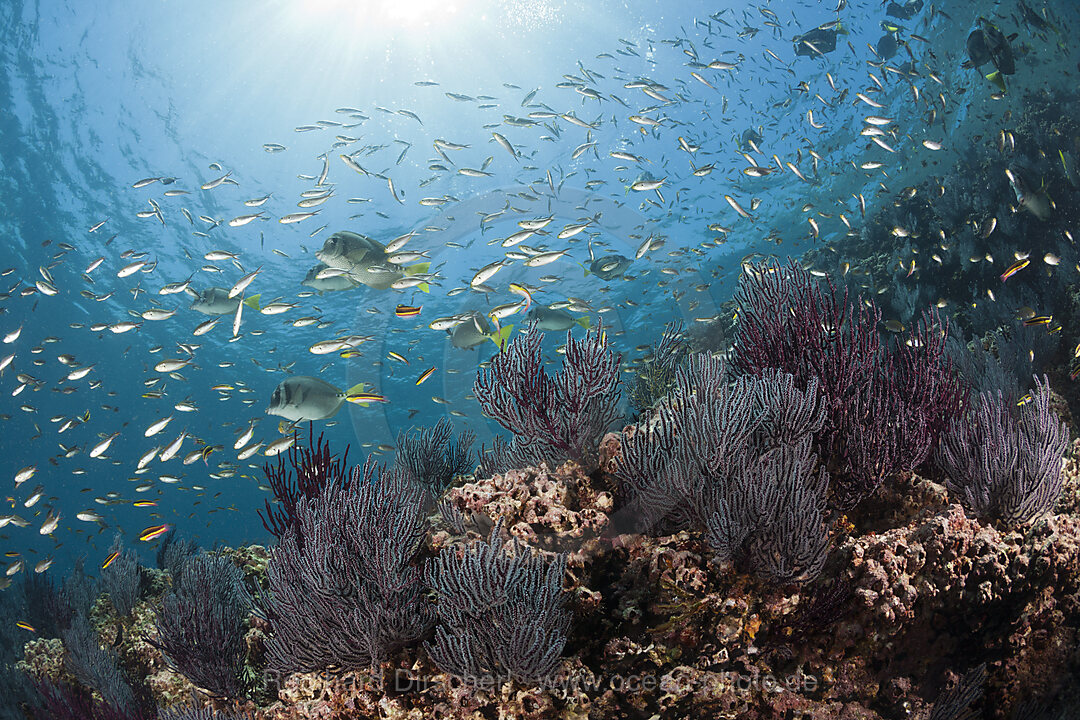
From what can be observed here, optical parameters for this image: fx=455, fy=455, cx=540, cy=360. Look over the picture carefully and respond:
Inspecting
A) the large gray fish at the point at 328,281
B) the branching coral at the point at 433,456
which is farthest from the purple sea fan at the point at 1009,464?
the large gray fish at the point at 328,281

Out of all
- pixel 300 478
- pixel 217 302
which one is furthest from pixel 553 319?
A: pixel 217 302

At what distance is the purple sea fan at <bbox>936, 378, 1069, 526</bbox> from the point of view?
2709 millimetres

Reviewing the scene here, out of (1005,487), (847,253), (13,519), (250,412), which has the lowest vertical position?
(250,412)

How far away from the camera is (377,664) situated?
8.70 feet

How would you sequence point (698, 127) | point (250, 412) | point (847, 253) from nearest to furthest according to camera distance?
point (847, 253) < point (698, 127) < point (250, 412)

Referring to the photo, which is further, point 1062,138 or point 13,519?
point 1062,138

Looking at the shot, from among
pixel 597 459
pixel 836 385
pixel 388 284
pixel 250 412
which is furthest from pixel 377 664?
pixel 250 412

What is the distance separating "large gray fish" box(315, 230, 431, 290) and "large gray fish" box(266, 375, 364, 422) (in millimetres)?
1423

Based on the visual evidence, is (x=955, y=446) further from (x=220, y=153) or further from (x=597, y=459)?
(x=220, y=153)

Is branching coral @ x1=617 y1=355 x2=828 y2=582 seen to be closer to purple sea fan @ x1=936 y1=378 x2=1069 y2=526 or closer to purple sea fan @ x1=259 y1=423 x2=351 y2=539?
purple sea fan @ x1=936 y1=378 x2=1069 y2=526

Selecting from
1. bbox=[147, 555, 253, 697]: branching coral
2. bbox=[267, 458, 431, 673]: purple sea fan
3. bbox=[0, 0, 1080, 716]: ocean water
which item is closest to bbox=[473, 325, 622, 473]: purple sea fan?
bbox=[267, 458, 431, 673]: purple sea fan

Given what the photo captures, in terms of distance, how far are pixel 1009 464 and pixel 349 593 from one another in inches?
158

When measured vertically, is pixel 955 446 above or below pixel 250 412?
above

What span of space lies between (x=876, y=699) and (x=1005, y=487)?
151 cm
